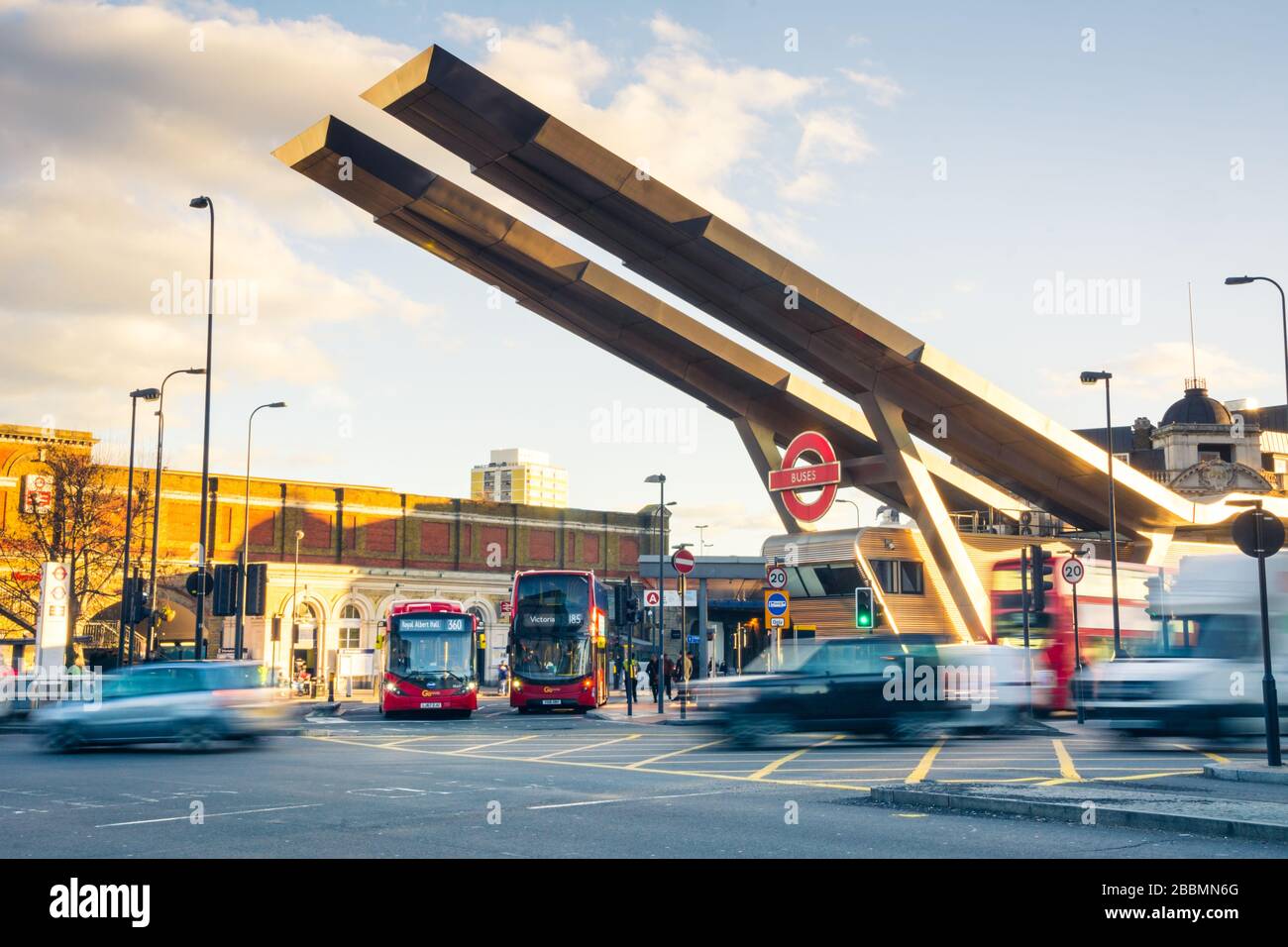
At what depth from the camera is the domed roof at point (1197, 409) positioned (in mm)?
86938

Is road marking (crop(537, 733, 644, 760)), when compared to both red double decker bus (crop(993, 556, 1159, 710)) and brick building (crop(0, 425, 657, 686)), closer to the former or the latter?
red double decker bus (crop(993, 556, 1159, 710))

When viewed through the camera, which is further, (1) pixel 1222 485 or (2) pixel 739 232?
(1) pixel 1222 485

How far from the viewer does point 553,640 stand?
36.4m

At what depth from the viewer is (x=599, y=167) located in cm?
3472

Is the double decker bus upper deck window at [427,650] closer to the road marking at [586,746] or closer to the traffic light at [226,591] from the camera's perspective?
the traffic light at [226,591]

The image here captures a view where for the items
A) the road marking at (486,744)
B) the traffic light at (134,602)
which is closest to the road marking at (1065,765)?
the road marking at (486,744)

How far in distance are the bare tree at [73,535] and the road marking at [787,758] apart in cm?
3542

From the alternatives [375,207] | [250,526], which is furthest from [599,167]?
[250,526]

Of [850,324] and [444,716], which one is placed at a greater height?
[850,324]

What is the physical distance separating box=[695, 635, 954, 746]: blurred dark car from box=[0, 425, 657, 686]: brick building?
39.1 m

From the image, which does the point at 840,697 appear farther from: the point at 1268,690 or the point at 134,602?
the point at 134,602

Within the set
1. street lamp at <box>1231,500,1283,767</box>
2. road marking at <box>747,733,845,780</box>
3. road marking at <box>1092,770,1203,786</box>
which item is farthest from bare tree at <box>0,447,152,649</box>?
street lamp at <box>1231,500,1283,767</box>
